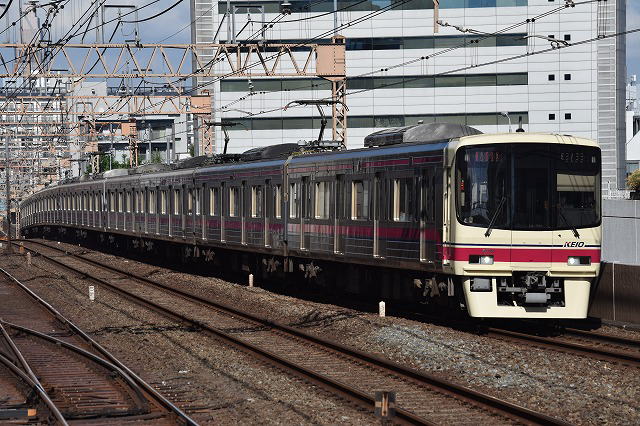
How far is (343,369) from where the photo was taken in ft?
46.7

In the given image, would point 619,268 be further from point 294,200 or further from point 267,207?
point 267,207

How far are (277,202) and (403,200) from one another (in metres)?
7.13

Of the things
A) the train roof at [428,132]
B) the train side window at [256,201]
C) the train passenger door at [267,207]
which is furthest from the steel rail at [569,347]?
the train side window at [256,201]

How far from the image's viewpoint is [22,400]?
12281 mm

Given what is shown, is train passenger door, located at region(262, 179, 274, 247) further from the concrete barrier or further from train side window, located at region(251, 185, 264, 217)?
the concrete barrier

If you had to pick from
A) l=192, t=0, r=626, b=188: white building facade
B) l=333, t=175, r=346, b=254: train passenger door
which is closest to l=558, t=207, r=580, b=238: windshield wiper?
l=333, t=175, r=346, b=254: train passenger door

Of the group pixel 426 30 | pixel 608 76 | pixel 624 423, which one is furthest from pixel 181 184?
pixel 608 76

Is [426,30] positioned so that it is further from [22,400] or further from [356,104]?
[22,400]

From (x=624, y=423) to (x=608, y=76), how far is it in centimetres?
7568

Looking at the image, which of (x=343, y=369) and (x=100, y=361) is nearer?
(x=343, y=369)

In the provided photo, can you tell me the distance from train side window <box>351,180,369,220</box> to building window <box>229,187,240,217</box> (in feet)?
25.5

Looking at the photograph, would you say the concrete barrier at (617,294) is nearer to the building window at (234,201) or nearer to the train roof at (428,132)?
the train roof at (428,132)

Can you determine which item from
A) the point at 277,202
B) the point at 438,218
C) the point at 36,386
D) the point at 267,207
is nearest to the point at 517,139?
the point at 438,218

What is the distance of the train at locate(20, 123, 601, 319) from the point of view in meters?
16.7
